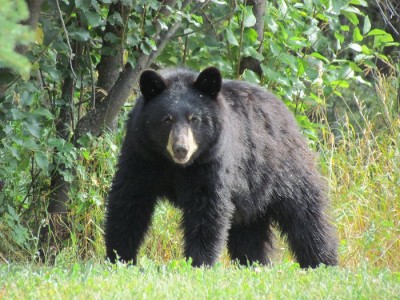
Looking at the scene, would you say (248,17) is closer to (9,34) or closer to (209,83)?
(209,83)

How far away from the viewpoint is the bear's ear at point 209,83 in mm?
6200

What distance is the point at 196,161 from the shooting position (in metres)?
6.21

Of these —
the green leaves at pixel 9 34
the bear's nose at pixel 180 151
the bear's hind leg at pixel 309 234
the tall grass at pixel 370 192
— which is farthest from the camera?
the tall grass at pixel 370 192

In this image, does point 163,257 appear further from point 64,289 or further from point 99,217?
point 64,289

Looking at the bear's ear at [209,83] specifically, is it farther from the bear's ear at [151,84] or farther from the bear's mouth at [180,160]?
the bear's mouth at [180,160]

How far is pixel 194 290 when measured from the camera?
14.5ft

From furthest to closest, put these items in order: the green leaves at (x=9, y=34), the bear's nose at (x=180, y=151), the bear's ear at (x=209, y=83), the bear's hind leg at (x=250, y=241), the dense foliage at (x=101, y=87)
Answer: the bear's hind leg at (x=250, y=241), the dense foliage at (x=101, y=87), the bear's ear at (x=209, y=83), the bear's nose at (x=180, y=151), the green leaves at (x=9, y=34)

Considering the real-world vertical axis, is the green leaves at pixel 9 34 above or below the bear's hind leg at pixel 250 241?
above

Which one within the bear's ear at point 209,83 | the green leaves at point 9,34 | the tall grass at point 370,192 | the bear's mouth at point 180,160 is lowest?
the tall grass at point 370,192

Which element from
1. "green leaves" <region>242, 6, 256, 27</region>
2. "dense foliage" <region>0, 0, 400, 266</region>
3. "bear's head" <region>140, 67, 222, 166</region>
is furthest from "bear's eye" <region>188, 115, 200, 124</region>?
"green leaves" <region>242, 6, 256, 27</region>

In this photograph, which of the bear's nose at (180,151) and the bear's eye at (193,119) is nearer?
the bear's nose at (180,151)

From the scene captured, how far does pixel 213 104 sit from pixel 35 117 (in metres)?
1.30

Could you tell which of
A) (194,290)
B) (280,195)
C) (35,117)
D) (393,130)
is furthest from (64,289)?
(393,130)

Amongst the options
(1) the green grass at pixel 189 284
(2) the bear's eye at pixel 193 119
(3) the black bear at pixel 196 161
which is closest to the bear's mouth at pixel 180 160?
(3) the black bear at pixel 196 161
